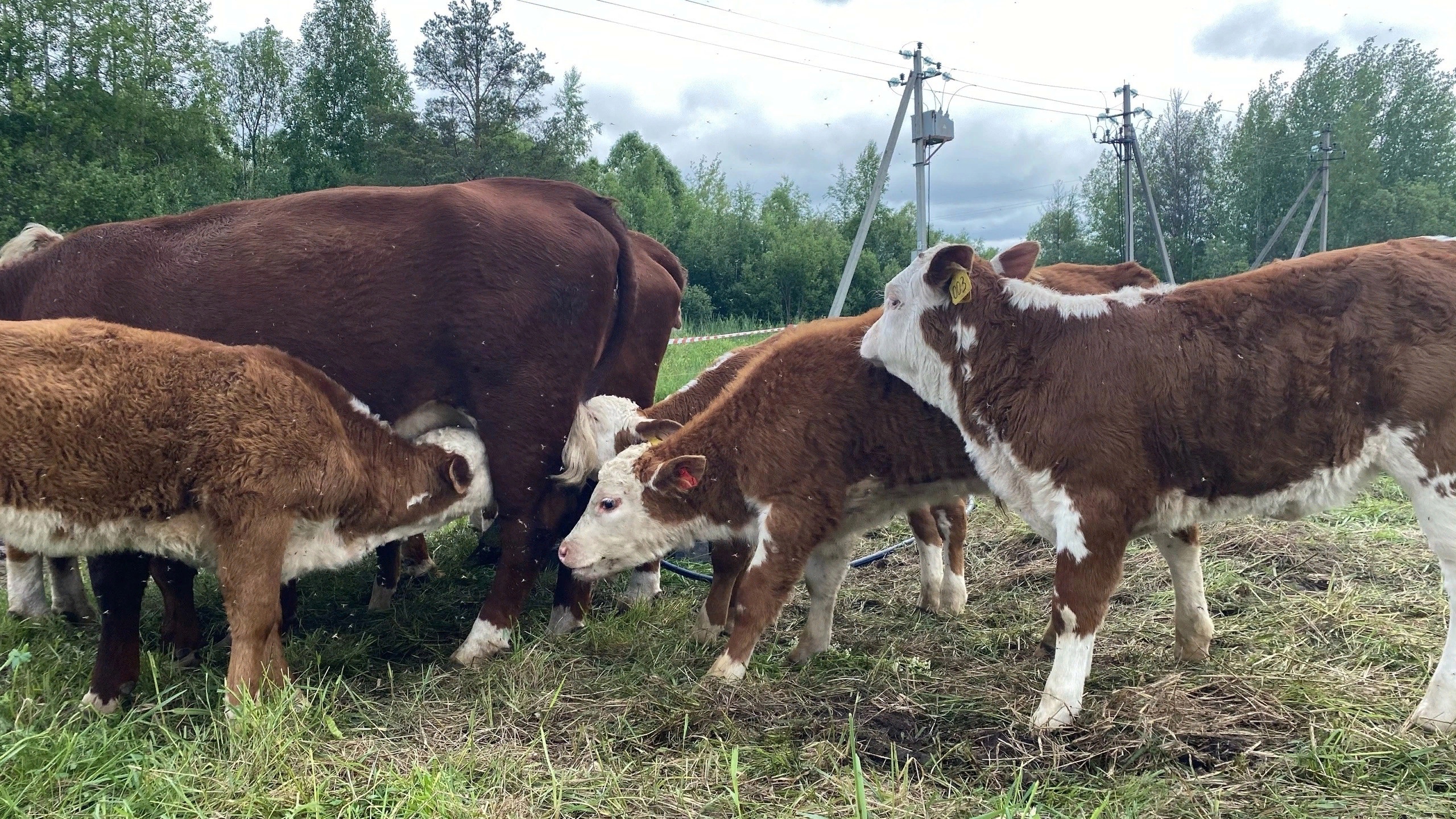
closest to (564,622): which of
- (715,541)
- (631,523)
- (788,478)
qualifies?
(631,523)

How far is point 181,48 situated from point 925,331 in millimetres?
32501

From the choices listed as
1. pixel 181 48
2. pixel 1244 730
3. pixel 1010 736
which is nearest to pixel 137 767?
pixel 1010 736

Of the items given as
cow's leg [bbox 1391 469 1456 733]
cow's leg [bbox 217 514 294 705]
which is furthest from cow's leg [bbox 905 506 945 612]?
cow's leg [bbox 217 514 294 705]

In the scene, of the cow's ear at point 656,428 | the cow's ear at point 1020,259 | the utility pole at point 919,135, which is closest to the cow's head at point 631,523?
the cow's ear at point 656,428

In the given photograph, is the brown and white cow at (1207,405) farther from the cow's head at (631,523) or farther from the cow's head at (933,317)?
the cow's head at (631,523)

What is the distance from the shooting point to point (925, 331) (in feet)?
13.6

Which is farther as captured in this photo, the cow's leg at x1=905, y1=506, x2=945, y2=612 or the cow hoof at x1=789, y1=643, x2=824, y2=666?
the cow's leg at x1=905, y1=506, x2=945, y2=612

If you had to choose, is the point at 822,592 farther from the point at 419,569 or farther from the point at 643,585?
the point at 419,569

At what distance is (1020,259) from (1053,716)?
3.09 meters

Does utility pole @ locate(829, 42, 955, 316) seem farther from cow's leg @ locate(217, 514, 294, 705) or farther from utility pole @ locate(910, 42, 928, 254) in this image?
cow's leg @ locate(217, 514, 294, 705)

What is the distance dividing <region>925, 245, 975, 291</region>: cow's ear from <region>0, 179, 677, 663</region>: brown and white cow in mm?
2021

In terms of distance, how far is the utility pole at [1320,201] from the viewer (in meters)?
24.4

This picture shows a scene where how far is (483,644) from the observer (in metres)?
4.75

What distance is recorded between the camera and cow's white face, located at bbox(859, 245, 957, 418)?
4.13m
